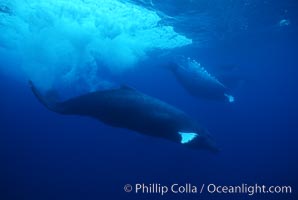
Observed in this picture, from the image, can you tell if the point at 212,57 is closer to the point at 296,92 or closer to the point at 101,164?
the point at 101,164

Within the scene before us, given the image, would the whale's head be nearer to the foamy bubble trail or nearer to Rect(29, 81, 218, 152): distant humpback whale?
Rect(29, 81, 218, 152): distant humpback whale

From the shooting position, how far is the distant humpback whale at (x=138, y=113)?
8.58 m

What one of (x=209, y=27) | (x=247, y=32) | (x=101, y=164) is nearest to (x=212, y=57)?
(x=247, y=32)

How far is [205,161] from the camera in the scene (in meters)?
26.3

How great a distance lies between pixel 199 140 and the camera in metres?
8.77

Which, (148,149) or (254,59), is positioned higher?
(254,59)

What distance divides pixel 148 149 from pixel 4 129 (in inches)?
1001

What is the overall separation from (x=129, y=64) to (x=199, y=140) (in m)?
35.3

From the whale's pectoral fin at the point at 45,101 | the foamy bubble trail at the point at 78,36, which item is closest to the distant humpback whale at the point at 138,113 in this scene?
the whale's pectoral fin at the point at 45,101

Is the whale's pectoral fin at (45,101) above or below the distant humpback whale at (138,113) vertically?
above

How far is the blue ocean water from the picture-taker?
20697 millimetres

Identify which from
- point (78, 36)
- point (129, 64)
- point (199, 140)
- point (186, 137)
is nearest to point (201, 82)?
point (199, 140)

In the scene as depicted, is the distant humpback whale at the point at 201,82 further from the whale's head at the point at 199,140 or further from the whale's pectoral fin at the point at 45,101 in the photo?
the whale's pectoral fin at the point at 45,101

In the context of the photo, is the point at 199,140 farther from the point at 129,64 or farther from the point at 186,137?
the point at 129,64
